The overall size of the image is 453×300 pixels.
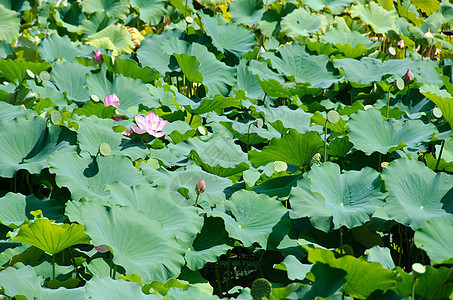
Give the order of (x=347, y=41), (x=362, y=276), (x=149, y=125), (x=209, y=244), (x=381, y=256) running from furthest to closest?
(x=347, y=41), (x=149, y=125), (x=209, y=244), (x=381, y=256), (x=362, y=276)

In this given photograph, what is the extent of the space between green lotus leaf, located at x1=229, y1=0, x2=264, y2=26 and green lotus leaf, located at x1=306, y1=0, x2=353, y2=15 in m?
0.33

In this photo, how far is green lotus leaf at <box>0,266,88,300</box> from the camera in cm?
129

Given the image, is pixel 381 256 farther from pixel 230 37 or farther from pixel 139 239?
pixel 230 37

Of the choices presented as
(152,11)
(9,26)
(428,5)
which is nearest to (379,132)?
(152,11)

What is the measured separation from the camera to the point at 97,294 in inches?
48.2

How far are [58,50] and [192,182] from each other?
58.5 inches

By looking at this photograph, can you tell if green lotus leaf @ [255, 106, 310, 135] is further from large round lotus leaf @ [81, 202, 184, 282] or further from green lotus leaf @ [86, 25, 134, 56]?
green lotus leaf @ [86, 25, 134, 56]

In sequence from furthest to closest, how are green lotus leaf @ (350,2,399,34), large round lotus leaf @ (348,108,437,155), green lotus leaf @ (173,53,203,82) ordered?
green lotus leaf @ (350,2,399,34) < green lotus leaf @ (173,53,203,82) < large round lotus leaf @ (348,108,437,155)

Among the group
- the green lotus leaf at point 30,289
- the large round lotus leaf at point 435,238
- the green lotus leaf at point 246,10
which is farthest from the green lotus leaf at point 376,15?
the green lotus leaf at point 30,289

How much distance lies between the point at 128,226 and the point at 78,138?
0.59 meters

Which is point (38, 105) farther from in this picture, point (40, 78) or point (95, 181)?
point (95, 181)

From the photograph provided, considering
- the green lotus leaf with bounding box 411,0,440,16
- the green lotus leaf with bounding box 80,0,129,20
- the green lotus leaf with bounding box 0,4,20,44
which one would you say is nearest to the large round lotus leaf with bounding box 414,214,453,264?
the green lotus leaf with bounding box 0,4,20,44

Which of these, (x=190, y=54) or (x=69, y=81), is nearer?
(x=69, y=81)

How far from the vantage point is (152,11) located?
3514 mm
